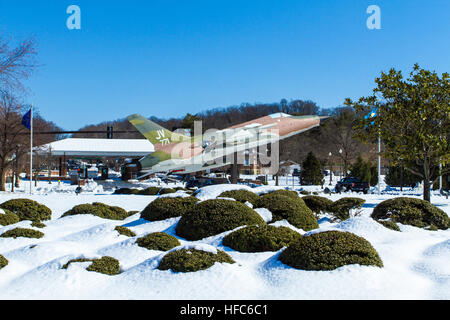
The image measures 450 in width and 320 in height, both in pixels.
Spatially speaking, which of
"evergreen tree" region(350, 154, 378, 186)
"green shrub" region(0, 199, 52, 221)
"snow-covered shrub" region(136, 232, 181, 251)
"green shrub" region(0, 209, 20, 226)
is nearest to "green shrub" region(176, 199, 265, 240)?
"snow-covered shrub" region(136, 232, 181, 251)

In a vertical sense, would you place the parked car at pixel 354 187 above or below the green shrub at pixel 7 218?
below

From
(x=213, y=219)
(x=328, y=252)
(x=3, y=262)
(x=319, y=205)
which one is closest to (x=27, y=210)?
(x=3, y=262)

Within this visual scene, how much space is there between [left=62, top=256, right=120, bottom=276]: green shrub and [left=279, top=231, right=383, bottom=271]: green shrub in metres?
3.26

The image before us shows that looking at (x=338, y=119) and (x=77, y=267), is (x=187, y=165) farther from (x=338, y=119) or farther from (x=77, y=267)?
(x=338, y=119)

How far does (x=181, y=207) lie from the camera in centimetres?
1369

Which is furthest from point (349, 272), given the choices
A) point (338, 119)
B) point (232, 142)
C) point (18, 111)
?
point (338, 119)

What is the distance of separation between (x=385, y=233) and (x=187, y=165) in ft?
77.3

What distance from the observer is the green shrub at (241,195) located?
46.9 feet

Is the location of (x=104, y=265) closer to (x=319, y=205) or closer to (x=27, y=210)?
(x=27, y=210)

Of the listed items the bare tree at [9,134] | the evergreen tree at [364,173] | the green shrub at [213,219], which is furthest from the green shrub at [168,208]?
the evergreen tree at [364,173]

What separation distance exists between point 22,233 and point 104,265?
5062 mm

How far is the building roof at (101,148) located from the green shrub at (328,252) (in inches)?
2127

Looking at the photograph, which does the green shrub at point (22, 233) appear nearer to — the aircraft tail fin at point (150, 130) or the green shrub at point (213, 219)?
the green shrub at point (213, 219)
